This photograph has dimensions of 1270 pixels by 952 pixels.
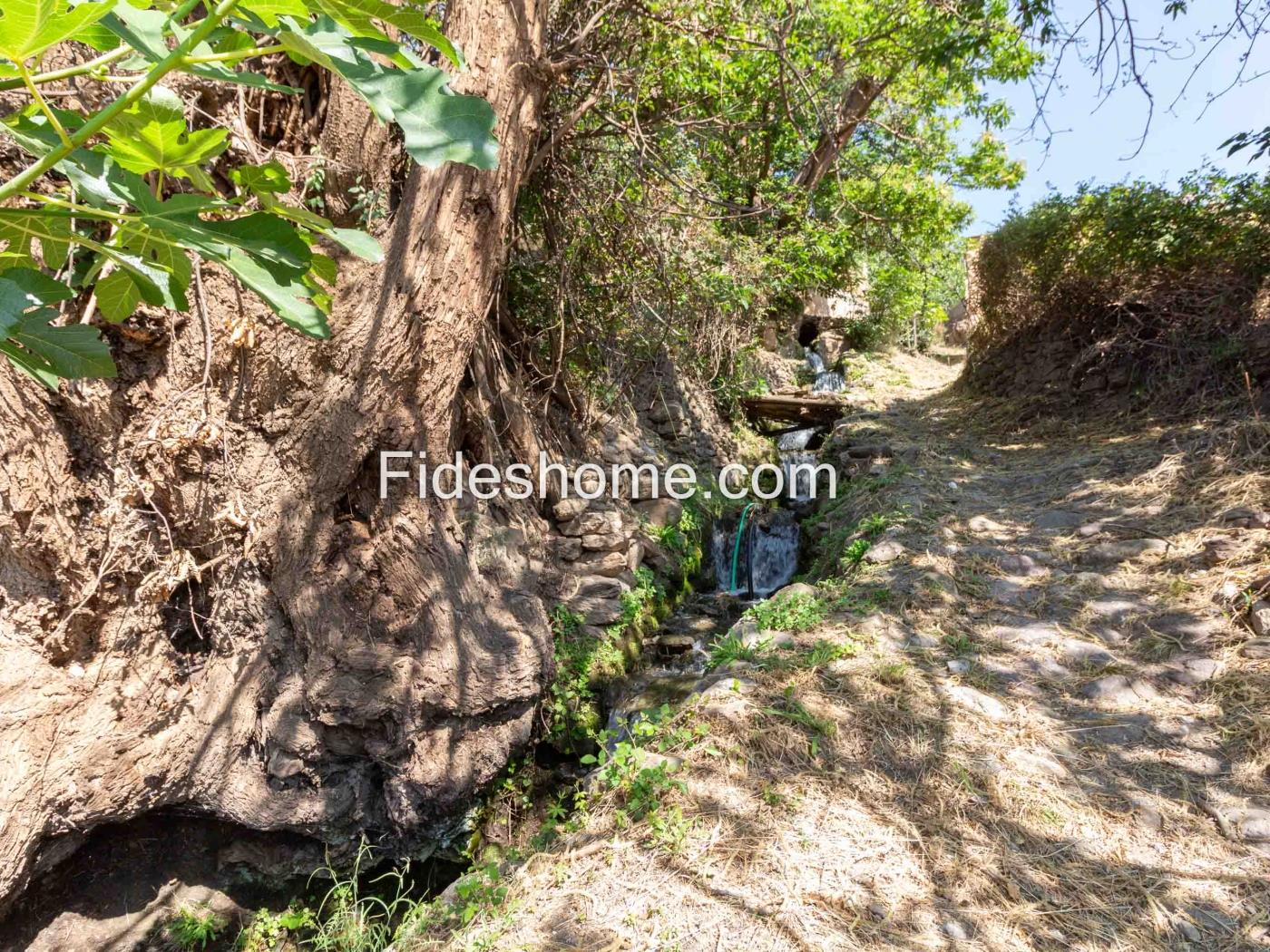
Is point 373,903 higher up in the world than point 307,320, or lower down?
lower down

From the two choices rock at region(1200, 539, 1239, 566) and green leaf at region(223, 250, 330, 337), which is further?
rock at region(1200, 539, 1239, 566)

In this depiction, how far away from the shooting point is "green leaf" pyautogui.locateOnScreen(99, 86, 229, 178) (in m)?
0.49

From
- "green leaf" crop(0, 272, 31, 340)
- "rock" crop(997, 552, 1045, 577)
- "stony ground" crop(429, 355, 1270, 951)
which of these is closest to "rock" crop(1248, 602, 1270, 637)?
"stony ground" crop(429, 355, 1270, 951)

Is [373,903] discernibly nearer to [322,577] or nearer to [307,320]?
[322,577]

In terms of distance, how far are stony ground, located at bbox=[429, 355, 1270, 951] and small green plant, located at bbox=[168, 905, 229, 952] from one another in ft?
5.58

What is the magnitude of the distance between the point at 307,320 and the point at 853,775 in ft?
7.36

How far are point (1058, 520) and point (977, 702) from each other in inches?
75.2

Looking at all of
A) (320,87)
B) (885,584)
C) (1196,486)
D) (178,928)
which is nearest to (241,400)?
(320,87)

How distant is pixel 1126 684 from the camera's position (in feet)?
8.13

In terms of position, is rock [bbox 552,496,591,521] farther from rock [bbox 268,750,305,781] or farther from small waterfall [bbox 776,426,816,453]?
small waterfall [bbox 776,426,816,453]

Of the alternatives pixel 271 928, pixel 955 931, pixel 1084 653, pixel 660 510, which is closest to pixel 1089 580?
pixel 1084 653

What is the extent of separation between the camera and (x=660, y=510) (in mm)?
5617

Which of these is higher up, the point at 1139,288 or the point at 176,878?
the point at 1139,288

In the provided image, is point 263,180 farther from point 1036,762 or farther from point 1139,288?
point 1139,288
